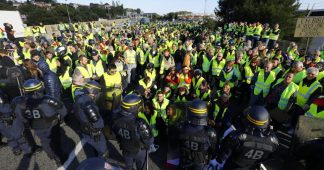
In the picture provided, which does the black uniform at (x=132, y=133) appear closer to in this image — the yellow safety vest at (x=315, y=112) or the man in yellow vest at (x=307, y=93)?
the yellow safety vest at (x=315, y=112)

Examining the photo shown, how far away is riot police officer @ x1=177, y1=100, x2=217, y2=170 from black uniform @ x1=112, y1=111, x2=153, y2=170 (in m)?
0.59

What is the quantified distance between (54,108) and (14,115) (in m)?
1.22

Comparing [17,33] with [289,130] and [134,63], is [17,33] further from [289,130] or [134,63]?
[289,130]

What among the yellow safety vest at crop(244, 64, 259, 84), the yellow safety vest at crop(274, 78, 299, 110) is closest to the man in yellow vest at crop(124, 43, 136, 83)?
the yellow safety vest at crop(244, 64, 259, 84)

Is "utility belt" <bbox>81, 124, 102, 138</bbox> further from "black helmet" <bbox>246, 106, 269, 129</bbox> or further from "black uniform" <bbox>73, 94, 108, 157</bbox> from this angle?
"black helmet" <bbox>246, 106, 269, 129</bbox>

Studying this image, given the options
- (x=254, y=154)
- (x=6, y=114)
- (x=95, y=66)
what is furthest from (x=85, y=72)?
(x=254, y=154)

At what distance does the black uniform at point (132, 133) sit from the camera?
129 inches

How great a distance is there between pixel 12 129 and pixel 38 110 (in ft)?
4.43

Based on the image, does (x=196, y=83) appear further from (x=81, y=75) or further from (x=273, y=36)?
(x=273, y=36)

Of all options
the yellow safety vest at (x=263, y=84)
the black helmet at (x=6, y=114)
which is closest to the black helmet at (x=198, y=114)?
the yellow safety vest at (x=263, y=84)

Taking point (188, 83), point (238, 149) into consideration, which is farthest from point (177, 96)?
point (238, 149)

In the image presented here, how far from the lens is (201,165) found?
136 inches

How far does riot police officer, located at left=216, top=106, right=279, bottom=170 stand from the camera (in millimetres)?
2928

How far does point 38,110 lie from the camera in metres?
3.97
